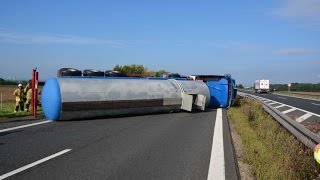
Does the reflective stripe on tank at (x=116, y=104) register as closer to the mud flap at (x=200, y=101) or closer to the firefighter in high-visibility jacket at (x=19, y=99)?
the mud flap at (x=200, y=101)

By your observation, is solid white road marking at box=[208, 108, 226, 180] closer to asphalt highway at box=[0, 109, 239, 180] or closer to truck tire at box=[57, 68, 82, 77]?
asphalt highway at box=[0, 109, 239, 180]

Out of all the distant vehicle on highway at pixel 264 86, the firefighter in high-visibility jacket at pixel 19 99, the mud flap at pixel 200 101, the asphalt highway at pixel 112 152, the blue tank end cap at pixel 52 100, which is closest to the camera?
the asphalt highway at pixel 112 152

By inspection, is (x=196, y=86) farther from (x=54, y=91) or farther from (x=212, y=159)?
(x=212, y=159)

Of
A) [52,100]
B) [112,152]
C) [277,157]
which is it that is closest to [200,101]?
[52,100]

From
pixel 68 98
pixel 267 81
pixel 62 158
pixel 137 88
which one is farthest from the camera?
pixel 267 81

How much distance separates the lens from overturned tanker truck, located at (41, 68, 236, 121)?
50.7 feet

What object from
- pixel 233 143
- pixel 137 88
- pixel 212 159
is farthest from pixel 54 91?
pixel 212 159

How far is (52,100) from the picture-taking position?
15328mm

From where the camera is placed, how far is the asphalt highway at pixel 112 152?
23.7 ft

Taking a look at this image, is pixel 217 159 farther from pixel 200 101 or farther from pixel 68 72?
pixel 200 101

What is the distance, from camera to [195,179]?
6938 mm

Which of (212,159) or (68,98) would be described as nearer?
(212,159)

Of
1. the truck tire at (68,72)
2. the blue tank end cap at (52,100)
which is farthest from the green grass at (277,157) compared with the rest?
the truck tire at (68,72)

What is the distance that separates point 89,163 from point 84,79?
9.44m
